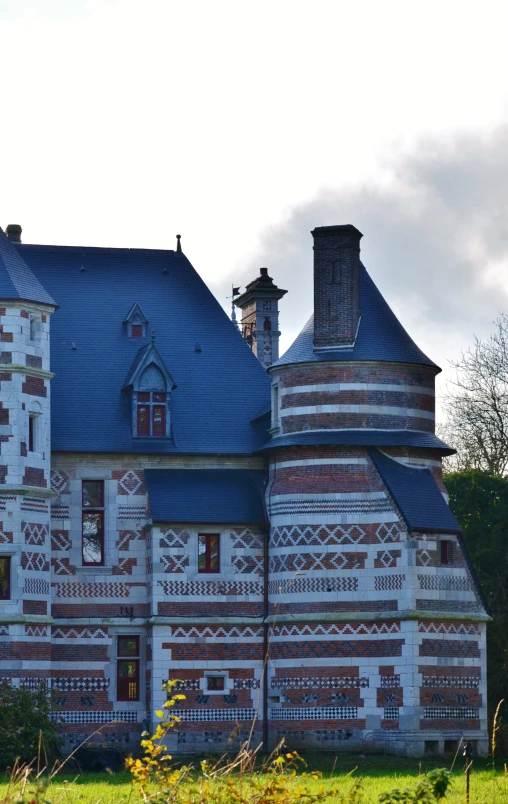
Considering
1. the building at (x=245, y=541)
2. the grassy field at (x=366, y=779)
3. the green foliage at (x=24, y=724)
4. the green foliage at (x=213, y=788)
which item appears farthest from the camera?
the building at (x=245, y=541)

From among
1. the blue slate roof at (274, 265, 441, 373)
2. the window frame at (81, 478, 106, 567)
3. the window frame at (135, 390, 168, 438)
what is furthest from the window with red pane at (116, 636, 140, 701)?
the blue slate roof at (274, 265, 441, 373)

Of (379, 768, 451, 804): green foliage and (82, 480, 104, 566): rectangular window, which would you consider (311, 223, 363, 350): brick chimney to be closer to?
(82, 480, 104, 566): rectangular window

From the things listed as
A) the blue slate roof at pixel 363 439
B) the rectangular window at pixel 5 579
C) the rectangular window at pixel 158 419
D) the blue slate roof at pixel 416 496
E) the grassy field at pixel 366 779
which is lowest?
the grassy field at pixel 366 779

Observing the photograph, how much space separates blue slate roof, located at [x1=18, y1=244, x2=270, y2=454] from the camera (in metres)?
37.6

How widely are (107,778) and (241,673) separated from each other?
7993 millimetres

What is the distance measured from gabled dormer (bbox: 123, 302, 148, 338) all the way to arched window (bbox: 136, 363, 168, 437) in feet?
6.41

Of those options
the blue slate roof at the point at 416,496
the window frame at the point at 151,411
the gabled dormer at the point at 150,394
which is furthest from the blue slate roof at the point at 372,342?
the window frame at the point at 151,411

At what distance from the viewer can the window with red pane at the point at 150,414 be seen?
37.8 m

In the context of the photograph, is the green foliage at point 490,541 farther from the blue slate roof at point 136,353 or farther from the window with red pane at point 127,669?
the window with red pane at point 127,669

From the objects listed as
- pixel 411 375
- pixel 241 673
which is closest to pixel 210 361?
pixel 411 375

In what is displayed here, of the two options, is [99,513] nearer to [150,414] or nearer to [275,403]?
[150,414]

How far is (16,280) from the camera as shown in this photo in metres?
35.9

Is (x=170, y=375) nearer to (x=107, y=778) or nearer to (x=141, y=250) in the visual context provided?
(x=141, y=250)

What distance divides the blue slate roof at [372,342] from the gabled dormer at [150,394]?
2924 mm
